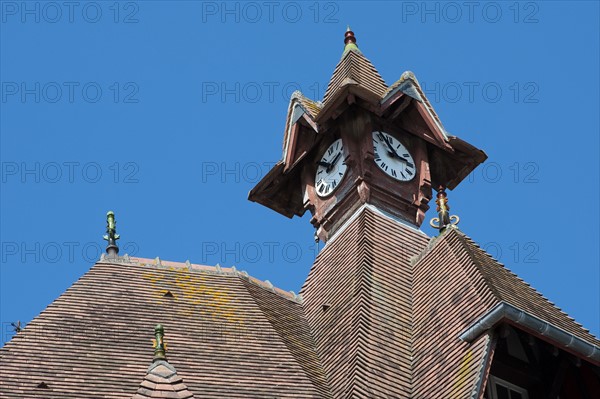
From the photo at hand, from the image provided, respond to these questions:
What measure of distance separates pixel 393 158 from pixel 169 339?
12.0 meters

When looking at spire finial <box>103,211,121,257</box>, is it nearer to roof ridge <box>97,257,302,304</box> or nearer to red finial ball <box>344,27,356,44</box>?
roof ridge <box>97,257,302,304</box>

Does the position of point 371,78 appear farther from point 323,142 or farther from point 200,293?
point 200,293

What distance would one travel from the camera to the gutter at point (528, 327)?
3531 centimetres

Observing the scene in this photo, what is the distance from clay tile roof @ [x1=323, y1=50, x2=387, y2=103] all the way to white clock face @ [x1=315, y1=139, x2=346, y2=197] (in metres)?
1.50

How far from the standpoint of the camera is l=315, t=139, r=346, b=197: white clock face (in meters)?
48.4

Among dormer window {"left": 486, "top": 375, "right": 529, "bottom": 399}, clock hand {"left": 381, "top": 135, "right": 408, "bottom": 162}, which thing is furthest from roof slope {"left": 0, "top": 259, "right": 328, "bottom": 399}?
clock hand {"left": 381, "top": 135, "right": 408, "bottom": 162}

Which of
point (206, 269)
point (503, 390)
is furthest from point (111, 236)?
point (503, 390)

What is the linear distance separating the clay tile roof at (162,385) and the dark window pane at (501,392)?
789 centimetres

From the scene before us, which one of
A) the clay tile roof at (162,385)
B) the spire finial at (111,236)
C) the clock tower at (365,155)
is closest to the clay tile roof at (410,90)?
the clock tower at (365,155)

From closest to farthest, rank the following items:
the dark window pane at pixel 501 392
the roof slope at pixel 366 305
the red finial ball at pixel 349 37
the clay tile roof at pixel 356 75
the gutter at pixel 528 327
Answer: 1. the gutter at pixel 528 327
2. the dark window pane at pixel 501 392
3. the roof slope at pixel 366 305
4. the clay tile roof at pixel 356 75
5. the red finial ball at pixel 349 37

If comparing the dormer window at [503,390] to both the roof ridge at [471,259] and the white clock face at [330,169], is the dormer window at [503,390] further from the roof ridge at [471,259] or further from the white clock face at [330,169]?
the white clock face at [330,169]

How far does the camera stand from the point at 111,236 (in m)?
44.0

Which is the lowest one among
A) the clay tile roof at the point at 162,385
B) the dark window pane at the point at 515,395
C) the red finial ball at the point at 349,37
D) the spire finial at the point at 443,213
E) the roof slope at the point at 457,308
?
the clay tile roof at the point at 162,385

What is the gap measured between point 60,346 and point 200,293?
5449 millimetres
